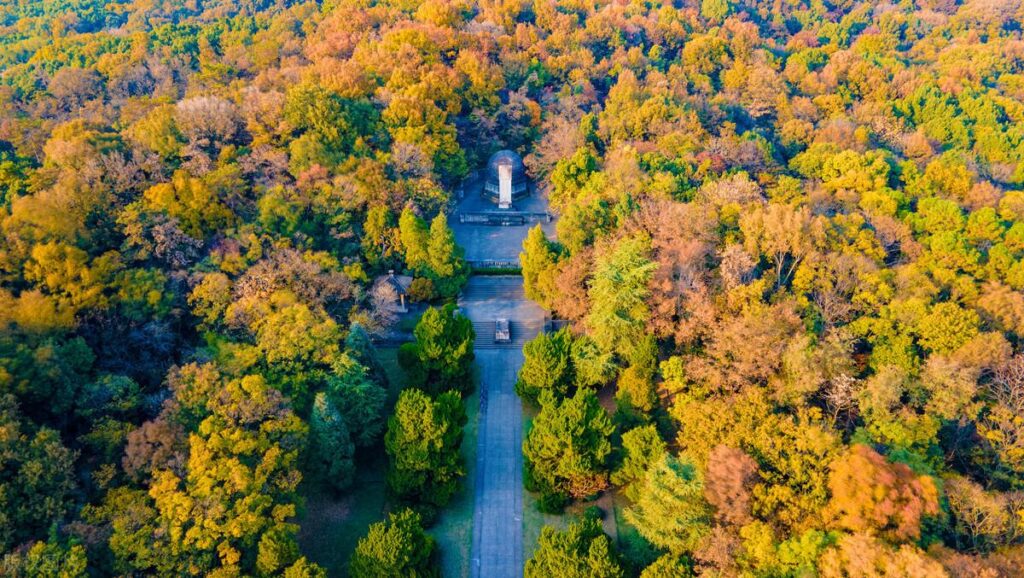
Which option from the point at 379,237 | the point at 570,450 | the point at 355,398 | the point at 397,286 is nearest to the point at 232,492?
the point at 355,398

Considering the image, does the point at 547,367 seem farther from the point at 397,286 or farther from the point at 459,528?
the point at 397,286

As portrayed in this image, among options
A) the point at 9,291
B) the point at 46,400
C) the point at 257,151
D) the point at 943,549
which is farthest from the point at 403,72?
the point at 943,549

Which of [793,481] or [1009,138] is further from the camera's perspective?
[1009,138]

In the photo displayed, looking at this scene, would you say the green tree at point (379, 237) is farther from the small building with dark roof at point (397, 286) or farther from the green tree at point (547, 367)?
the green tree at point (547, 367)

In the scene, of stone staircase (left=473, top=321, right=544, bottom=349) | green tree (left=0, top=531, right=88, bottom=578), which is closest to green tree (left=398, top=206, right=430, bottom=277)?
stone staircase (left=473, top=321, right=544, bottom=349)

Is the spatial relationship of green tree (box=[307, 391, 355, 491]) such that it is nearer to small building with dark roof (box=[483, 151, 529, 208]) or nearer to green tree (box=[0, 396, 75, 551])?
green tree (box=[0, 396, 75, 551])

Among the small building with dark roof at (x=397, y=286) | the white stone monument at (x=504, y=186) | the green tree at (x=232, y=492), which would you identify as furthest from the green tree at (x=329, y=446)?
the white stone monument at (x=504, y=186)

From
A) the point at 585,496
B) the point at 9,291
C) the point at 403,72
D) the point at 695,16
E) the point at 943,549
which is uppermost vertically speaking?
the point at 695,16

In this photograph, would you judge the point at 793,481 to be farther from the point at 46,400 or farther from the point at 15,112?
the point at 15,112
